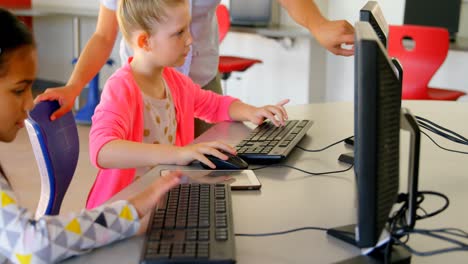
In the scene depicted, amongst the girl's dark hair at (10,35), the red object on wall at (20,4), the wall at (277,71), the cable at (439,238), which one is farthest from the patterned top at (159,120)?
the red object on wall at (20,4)

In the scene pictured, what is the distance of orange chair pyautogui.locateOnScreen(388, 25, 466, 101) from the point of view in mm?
3516

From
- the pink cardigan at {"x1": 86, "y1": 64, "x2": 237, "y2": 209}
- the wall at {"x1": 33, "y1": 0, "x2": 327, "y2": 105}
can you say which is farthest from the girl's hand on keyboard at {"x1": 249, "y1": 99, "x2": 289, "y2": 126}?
the wall at {"x1": 33, "y1": 0, "x2": 327, "y2": 105}

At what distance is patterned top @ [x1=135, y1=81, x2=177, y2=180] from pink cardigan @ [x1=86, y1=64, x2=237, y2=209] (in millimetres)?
29

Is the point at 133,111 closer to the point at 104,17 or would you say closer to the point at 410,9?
the point at 104,17

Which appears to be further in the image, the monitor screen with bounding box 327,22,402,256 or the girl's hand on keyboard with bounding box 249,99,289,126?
the girl's hand on keyboard with bounding box 249,99,289,126

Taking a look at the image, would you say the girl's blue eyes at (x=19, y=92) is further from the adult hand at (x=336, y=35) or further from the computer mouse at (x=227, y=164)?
the adult hand at (x=336, y=35)

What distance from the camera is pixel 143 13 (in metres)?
1.69

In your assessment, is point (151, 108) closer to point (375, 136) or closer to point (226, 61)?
point (375, 136)

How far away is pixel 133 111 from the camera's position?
64.5 inches

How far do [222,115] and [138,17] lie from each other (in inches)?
14.5

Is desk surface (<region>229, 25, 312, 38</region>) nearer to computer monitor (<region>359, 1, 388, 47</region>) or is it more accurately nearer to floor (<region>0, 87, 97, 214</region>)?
floor (<region>0, 87, 97, 214</region>)

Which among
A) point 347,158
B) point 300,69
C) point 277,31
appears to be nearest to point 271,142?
point 347,158

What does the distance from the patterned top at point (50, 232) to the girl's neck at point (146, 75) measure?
733mm

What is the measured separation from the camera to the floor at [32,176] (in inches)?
128
